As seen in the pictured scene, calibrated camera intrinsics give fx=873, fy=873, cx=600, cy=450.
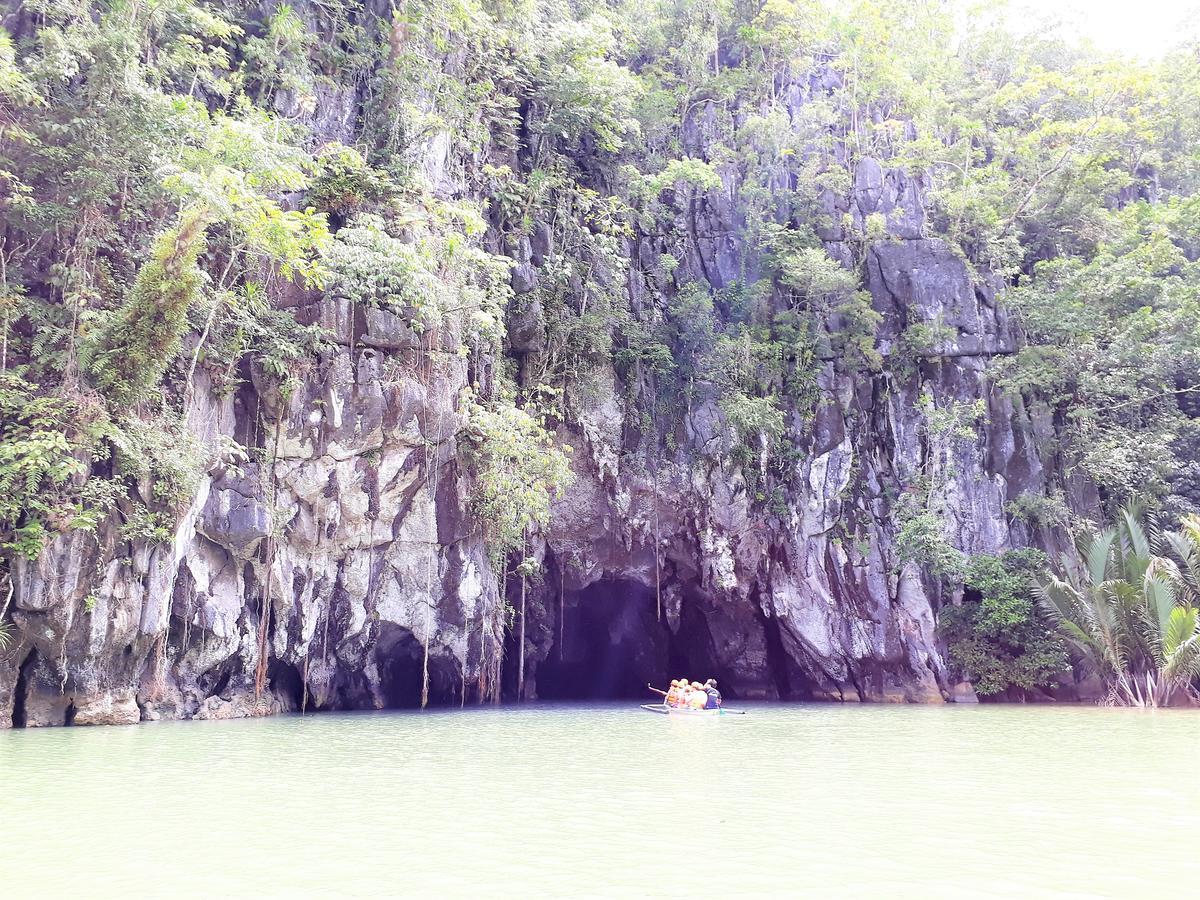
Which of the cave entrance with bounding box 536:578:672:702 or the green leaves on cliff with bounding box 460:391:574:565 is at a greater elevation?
the green leaves on cliff with bounding box 460:391:574:565

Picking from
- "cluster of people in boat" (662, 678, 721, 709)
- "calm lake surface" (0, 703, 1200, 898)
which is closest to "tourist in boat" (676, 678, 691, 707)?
"cluster of people in boat" (662, 678, 721, 709)

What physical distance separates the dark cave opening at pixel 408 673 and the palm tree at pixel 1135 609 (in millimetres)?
11762

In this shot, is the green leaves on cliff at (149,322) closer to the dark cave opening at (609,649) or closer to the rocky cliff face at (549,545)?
the rocky cliff face at (549,545)

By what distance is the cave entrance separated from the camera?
72.8ft

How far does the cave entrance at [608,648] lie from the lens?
72.8 ft

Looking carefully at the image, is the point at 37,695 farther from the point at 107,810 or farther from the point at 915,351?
the point at 915,351

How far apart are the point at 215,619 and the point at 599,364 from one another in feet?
29.7

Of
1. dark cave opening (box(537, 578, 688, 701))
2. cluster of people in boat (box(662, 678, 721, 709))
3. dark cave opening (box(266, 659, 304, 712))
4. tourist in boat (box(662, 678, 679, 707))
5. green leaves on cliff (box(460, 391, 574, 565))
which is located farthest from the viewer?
dark cave opening (box(537, 578, 688, 701))

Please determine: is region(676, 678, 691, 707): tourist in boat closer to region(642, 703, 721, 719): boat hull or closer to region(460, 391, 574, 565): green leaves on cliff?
region(642, 703, 721, 719): boat hull

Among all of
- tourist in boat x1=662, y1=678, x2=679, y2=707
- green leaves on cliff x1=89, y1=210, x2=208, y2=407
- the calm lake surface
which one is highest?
green leaves on cliff x1=89, y1=210, x2=208, y2=407

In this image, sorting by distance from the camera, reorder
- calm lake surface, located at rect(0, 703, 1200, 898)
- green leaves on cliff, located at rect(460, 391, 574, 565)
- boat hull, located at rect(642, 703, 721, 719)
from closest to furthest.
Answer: calm lake surface, located at rect(0, 703, 1200, 898) < boat hull, located at rect(642, 703, 721, 719) < green leaves on cliff, located at rect(460, 391, 574, 565)

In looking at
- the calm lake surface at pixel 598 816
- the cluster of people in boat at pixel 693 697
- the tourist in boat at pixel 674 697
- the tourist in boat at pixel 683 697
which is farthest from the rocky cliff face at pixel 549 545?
the tourist in boat at pixel 683 697

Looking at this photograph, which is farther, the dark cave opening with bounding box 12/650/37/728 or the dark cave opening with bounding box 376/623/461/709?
the dark cave opening with bounding box 376/623/461/709

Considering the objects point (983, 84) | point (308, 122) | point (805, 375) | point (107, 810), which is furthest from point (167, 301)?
point (983, 84)
